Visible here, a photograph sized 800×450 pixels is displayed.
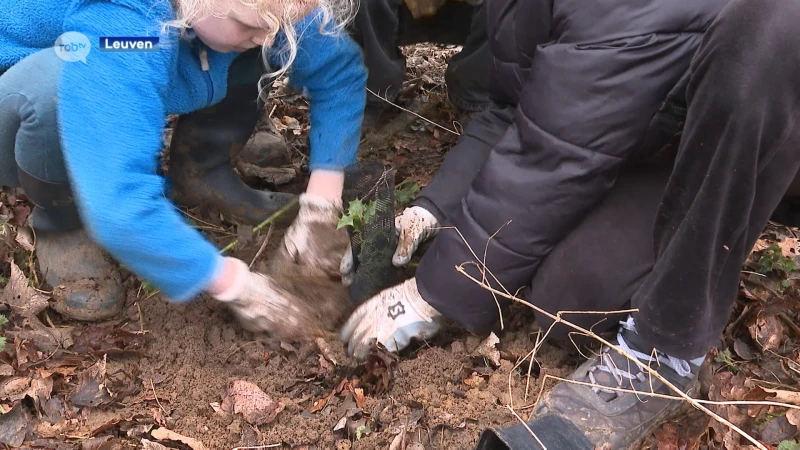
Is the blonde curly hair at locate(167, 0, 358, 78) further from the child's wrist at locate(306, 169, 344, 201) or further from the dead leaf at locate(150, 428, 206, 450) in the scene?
the dead leaf at locate(150, 428, 206, 450)

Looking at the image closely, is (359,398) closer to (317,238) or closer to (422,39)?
(317,238)

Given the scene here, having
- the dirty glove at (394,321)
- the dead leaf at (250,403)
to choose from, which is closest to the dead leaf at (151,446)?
the dead leaf at (250,403)

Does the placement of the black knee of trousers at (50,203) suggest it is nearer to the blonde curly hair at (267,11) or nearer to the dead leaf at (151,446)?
the blonde curly hair at (267,11)

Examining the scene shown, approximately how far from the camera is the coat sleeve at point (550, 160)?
1.50 metres

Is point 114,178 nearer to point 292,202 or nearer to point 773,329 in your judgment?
point 292,202

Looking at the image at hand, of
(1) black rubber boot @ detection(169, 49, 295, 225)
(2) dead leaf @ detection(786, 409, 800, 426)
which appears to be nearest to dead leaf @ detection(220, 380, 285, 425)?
(1) black rubber boot @ detection(169, 49, 295, 225)

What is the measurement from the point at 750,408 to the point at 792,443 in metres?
0.13

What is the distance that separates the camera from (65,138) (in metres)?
1.50

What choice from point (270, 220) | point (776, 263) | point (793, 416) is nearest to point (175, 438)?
point (270, 220)

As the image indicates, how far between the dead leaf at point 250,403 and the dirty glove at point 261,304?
18 centimetres

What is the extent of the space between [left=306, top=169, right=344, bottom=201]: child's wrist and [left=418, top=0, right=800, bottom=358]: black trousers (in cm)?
60

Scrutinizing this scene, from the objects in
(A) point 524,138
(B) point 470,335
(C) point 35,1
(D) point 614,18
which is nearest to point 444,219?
(B) point 470,335

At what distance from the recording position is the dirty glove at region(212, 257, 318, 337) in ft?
5.81

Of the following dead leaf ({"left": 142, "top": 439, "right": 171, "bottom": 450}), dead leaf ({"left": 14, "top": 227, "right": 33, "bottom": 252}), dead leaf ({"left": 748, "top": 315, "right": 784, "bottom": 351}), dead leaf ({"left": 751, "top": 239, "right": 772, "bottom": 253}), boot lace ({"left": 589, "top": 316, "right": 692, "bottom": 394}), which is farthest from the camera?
dead leaf ({"left": 751, "top": 239, "right": 772, "bottom": 253})
